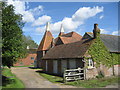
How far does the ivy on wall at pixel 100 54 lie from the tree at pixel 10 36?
→ 1009 centimetres

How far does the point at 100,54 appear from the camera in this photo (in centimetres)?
1967

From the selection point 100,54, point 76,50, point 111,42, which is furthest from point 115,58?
point 76,50

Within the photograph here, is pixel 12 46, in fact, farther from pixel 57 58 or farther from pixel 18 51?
pixel 57 58

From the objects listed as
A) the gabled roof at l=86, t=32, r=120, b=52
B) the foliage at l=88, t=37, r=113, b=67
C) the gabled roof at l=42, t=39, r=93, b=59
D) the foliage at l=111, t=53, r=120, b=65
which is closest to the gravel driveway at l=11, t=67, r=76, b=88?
the gabled roof at l=42, t=39, r=93, b=59

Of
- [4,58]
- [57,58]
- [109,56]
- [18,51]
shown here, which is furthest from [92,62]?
[4,58]

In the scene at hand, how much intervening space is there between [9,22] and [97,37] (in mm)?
12806

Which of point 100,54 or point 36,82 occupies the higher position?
point 100,54

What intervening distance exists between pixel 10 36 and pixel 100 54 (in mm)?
12900

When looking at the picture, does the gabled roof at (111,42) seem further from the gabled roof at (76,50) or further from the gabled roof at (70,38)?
the gabled roof at (70,38)

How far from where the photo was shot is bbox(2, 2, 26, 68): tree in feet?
40.0

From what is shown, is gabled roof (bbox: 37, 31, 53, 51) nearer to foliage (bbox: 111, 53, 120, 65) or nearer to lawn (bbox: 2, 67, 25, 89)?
foliage (bbox: 111, 53, 120, 65)

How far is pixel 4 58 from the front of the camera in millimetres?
12508

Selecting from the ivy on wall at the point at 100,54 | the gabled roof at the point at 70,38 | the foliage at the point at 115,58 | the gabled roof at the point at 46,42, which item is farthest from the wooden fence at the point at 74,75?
the gabled roof at the point at 46,42

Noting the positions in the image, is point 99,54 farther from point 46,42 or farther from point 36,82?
point 46,42
